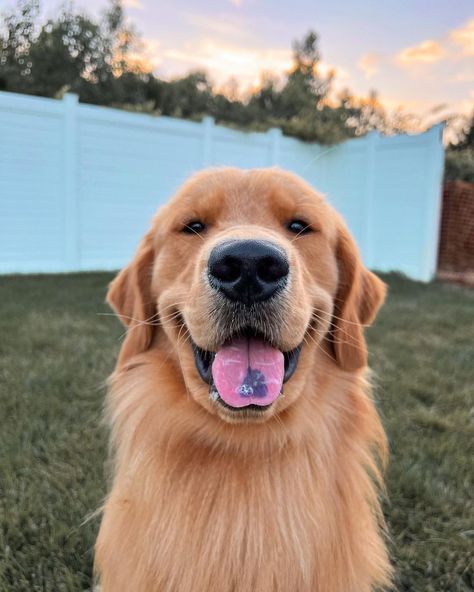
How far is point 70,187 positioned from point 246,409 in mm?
9050

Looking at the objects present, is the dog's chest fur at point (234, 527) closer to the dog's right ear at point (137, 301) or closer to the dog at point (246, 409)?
the dog at point (246, 409)

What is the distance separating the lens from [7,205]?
9.12 meters

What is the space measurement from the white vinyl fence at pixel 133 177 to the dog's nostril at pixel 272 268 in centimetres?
804

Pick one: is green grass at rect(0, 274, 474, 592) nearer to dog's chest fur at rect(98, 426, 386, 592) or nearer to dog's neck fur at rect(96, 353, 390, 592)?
dog's neck fur at rect(96, 353, 390, 592)

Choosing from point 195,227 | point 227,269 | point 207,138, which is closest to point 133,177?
point 207,138

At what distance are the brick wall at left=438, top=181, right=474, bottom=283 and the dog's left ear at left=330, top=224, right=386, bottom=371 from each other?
9766 millimetres

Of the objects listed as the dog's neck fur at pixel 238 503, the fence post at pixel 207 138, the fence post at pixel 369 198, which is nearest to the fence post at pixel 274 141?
the fence post at pixel 207 138

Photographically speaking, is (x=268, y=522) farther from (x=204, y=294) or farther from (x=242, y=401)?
(x=204, y=294)

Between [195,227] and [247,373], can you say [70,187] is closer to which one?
[195,227]

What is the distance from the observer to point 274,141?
11.5 metres

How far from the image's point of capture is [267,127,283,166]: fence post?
1141 centimetres

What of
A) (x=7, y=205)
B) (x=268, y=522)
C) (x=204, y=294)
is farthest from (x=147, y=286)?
(x=7, y=205)

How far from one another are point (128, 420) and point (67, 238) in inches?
335

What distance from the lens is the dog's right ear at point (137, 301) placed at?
2.02 m
